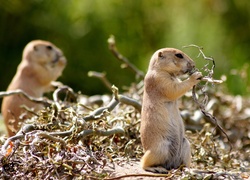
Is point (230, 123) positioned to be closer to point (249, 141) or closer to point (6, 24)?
point (249, 141)

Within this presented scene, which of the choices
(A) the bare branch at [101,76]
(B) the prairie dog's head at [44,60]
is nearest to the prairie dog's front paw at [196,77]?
(A) the bare branch at [101,76]

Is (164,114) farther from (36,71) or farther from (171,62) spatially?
(36,71)

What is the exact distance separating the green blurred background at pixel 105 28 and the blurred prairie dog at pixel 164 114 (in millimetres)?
7086

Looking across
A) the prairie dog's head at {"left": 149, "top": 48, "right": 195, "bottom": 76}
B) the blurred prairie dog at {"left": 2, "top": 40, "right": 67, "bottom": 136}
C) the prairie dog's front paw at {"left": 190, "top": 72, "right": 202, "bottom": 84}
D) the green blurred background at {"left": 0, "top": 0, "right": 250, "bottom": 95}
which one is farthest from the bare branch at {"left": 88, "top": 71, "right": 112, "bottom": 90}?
the green blurred background at {"left": 0, "top": 0, "right": 250, "bottom": 95}

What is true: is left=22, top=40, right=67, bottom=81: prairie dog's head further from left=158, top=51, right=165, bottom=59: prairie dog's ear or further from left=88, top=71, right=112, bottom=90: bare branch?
left=158, top=51, right=165, bottom=59: prairie dog's ear

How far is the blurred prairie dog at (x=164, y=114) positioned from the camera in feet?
15.4

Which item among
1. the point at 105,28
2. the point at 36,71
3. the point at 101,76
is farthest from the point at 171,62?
the point at 105,28

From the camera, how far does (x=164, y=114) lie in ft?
15.6

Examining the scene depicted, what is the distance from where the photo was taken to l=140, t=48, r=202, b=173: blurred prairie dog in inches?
185

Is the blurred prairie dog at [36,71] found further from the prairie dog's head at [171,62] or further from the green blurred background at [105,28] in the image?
the green blurred background at [105,28]

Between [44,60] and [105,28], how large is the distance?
422 cm

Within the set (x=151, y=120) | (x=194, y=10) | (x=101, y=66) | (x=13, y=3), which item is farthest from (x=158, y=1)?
(x=151, y=120)

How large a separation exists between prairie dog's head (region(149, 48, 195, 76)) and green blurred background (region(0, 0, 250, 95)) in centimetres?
704

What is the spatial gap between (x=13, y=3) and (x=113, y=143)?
8017 millimetres
